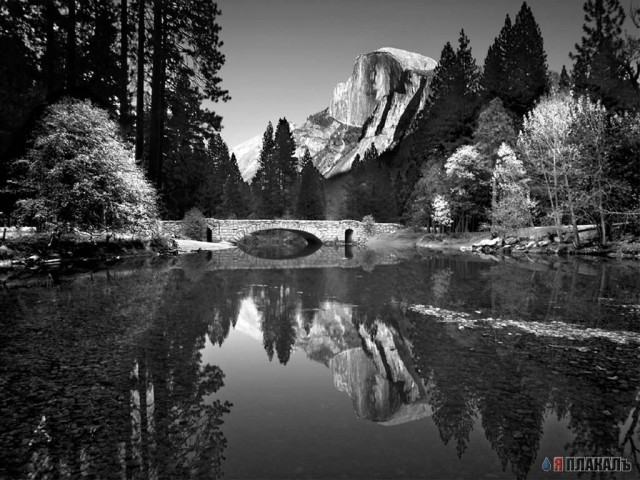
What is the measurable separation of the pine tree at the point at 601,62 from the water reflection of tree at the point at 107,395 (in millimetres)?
37173

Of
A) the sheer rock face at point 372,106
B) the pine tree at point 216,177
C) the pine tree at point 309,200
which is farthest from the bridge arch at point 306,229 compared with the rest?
the sheer rock face at point 372,106

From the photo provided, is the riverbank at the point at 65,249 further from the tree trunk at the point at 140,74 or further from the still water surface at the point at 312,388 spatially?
the still water surface at the point at 312,388

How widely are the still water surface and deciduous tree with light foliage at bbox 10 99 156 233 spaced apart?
11.2 metres

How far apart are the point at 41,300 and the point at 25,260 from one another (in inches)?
385

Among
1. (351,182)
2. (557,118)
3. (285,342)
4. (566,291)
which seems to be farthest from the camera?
(351,182)

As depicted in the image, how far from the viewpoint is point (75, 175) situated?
2083 cm

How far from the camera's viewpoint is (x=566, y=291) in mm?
13422

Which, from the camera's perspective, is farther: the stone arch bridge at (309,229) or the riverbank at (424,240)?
the stone arch bridge at (309,229)

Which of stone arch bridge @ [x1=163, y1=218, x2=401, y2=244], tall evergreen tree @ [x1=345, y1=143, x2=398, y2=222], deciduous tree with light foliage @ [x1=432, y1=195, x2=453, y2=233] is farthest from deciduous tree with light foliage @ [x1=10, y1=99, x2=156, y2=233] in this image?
tall evergreen tree @ [x1=345, y1=143, x2=398, y2=222]

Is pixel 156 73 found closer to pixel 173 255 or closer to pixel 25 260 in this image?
pixel 173 255

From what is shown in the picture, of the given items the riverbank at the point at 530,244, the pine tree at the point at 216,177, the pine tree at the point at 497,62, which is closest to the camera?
the riverbank at the point at 530,244

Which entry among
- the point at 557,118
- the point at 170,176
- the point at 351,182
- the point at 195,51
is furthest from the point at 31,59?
the point at 351,182

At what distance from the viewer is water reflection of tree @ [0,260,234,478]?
3645 millimetres

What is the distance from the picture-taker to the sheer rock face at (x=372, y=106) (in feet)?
417
